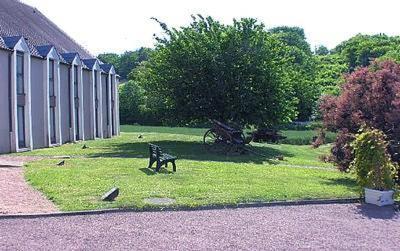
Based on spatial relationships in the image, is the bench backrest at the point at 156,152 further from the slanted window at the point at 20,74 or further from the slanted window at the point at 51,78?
the slanted window at the point at 51,78

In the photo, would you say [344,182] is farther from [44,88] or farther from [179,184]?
[44,88]

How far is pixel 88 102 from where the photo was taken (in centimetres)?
3700

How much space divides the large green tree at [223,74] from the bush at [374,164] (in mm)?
14302

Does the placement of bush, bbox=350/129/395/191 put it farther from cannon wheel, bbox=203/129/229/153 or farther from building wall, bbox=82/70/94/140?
building wall, bbox=82/70/94/140

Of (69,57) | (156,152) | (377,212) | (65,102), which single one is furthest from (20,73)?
(377,212)

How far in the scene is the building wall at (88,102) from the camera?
36.6 metres

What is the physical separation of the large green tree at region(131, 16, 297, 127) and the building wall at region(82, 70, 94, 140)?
33.4ft

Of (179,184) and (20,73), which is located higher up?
(20,73)

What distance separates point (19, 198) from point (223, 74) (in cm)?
1658

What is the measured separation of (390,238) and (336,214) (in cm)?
172

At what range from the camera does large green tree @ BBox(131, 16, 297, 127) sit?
25.8m

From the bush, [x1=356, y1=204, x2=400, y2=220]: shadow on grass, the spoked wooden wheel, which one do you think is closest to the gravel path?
[x1=356, y1=204, x2=400, y2=220]: shadow on grass

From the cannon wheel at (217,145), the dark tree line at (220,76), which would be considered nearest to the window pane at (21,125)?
the dark tree line at (220,76)

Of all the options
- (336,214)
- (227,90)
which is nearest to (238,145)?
(227,90)
